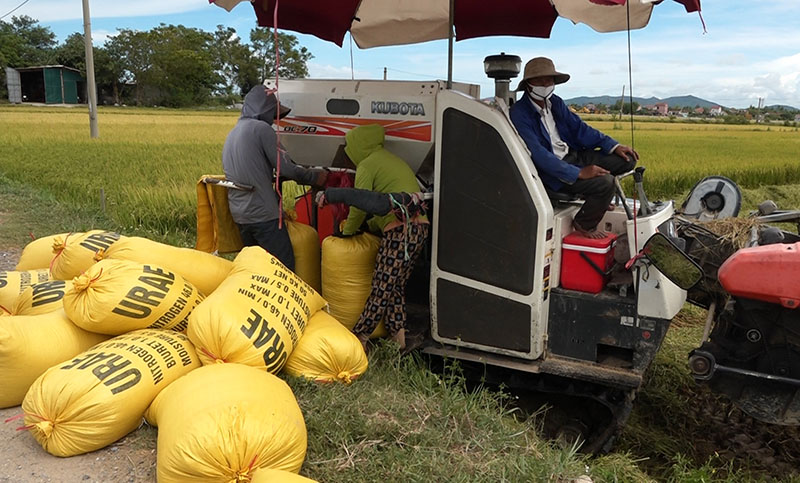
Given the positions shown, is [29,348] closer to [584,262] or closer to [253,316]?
[253,316]

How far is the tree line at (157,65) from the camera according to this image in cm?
5553

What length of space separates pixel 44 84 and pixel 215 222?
56.6 m

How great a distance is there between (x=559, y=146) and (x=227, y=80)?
2384 inches

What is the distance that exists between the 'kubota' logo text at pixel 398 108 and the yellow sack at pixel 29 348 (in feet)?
7.77

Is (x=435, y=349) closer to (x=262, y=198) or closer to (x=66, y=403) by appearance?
(x=262, y=198)

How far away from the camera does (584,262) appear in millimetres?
3750

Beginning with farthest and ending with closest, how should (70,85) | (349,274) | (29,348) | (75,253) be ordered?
(70,85)
(349,274)
(75,253)
(29,348)

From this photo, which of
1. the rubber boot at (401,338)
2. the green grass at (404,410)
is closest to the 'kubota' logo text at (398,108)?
the rubber boot at (401,338)

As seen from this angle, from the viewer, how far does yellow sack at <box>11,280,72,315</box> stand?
3.65 metres

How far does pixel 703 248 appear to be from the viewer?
11.8ft

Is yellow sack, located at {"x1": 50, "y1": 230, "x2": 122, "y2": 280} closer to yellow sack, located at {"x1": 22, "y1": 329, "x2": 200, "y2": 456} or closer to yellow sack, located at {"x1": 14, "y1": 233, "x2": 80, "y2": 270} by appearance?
yellow sack, located at {"x1": 14, "y1": 233, "x2": 80, "y2": 270}

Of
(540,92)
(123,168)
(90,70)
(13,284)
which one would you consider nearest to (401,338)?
(540,92)

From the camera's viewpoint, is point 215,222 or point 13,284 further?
point 215,222

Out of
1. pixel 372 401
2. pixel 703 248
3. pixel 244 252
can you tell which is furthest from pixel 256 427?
pixel 703 248
